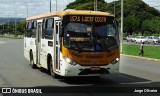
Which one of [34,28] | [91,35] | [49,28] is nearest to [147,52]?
[34,28]

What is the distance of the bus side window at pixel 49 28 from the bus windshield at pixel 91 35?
6.10 ft

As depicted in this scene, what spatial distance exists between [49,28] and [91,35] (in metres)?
2.93

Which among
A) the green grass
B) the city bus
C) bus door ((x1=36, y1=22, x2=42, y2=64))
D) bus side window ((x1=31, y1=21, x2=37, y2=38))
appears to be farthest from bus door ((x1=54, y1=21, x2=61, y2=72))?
the green grass

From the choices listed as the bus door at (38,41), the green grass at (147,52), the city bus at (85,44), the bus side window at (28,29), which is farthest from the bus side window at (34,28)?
the green grass at (147,52)

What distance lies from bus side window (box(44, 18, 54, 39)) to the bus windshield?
1860mm

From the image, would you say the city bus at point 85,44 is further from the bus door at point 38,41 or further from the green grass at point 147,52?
the green grass at point 147,52

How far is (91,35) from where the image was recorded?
15.2m

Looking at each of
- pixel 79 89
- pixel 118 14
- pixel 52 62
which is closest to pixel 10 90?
pixel 79 89

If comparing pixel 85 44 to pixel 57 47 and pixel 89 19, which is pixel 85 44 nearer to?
pixel 89 19

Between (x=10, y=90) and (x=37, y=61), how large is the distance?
277 inches

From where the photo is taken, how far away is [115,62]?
15.3 meters

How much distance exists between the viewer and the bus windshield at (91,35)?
14953 millimetres

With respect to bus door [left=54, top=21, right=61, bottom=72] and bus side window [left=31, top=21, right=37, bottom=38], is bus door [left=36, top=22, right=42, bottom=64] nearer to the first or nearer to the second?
bus side window [left=31, top=21, right=37, bottom=38]

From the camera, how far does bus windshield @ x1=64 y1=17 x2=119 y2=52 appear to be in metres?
15.0
